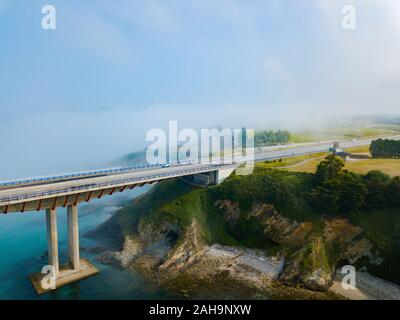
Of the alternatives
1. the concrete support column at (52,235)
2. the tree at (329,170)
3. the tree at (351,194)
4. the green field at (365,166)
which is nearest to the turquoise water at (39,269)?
the concrete support column at (52,235)

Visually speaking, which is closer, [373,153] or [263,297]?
[263,297]

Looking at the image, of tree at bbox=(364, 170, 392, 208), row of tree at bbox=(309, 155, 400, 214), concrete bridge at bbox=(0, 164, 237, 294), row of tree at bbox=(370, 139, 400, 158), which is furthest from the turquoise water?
row of tree at bbox=(370, 139, 400, 158)

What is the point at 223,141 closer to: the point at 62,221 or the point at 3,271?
the point at 62,221

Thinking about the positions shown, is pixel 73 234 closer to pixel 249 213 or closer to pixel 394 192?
pixel 249 213

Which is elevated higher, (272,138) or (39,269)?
(272,138)

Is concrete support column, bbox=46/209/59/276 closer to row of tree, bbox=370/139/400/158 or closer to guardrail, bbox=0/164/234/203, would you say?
guardrail, bbox=0/164/234/203

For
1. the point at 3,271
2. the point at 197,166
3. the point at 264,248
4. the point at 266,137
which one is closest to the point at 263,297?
the point at 264,248

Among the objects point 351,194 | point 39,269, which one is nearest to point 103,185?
point 39,269
